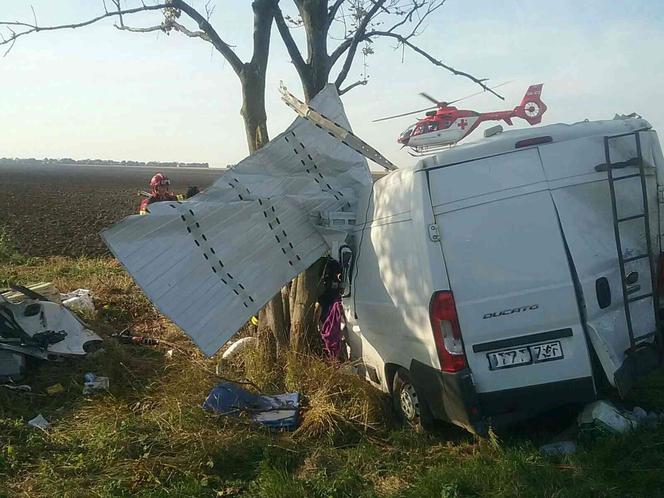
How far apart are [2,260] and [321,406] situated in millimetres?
12900

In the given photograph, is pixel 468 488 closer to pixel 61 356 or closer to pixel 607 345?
pixel 607 345

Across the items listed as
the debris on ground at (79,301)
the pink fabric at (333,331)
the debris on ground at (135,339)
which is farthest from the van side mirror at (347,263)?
the debris on ground at (79,301)

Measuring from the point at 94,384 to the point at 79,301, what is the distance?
2.77 metres

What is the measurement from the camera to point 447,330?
448 centimetres

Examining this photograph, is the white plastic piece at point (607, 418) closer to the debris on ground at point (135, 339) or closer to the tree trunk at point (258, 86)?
the tree trunk at point (258, 86)

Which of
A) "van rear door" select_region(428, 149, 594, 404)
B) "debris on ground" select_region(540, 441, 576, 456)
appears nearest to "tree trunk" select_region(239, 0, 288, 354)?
"van rear door" select_region(428, 149, 594, 404)

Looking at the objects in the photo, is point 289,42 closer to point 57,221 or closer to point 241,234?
point 241,234

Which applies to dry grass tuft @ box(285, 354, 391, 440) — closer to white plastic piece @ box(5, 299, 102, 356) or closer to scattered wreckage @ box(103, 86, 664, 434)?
scattered wreckage @ box(103, 86, 664, 434)

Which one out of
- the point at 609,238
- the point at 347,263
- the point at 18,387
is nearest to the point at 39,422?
the point at 18,387

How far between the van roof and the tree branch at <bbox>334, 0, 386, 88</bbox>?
3.84 meters

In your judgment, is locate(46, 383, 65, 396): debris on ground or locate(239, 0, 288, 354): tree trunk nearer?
A: locate(46, 383, 65, 396): debris on ground

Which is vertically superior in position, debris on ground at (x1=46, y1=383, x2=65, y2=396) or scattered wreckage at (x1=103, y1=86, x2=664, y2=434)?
scattered wreckage at (x1=103, y1=86, x2=664, y2=434)

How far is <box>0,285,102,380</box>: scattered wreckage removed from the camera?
23.5 feet

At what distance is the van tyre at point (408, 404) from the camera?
501cm
